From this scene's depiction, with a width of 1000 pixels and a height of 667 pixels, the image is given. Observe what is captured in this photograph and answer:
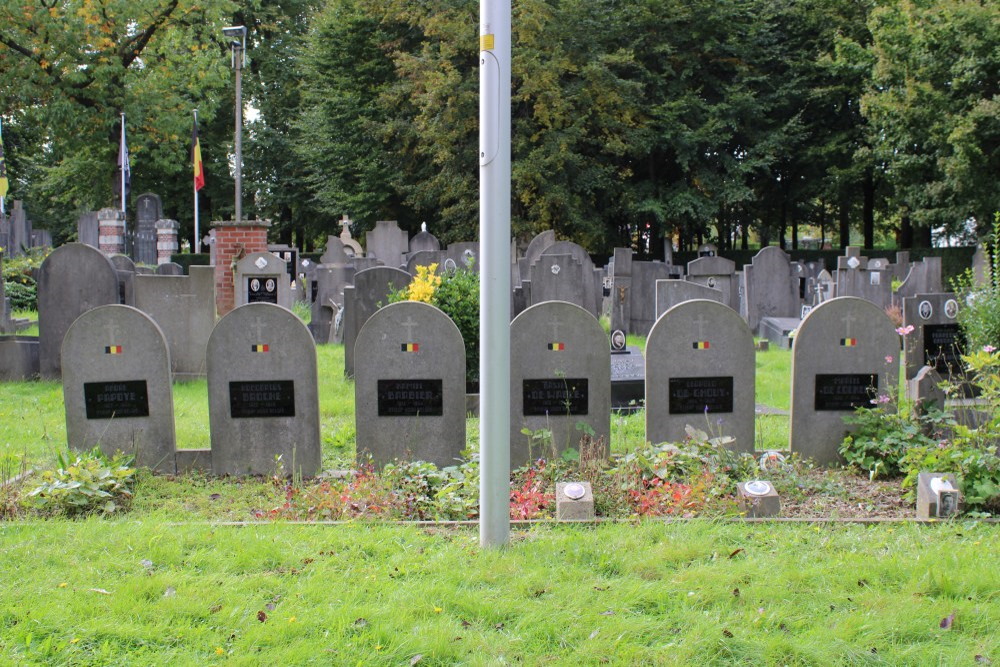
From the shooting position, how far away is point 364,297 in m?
10.9

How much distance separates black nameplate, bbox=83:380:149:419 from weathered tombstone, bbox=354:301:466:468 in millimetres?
1549

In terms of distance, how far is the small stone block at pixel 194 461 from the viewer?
21.6 ft

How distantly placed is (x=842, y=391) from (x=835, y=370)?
17 cm

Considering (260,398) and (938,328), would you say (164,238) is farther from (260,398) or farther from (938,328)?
(938,328)

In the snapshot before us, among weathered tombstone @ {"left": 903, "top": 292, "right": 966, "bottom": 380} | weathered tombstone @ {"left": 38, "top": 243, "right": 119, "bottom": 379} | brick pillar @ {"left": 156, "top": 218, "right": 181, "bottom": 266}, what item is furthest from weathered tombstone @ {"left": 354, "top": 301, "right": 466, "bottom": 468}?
brick pillar @ {"left": 156, "top": 218, "right": 181, "bottom": 266}

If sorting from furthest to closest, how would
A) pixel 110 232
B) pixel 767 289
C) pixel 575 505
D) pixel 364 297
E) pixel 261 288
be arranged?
pixel 110 232
pixel 767 289
pixel 261 288
pixel 364 297
pixel 575 505

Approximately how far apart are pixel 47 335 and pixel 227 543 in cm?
746

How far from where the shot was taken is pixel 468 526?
196 inches

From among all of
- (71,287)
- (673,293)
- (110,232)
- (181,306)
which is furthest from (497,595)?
(110,232)

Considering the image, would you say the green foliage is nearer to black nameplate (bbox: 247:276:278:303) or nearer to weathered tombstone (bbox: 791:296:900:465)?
weathered tombstone (bbox: 791:296:900:465)

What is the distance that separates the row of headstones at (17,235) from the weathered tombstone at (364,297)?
→ 1785 cm

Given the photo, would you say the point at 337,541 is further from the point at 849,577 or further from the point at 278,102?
the point at 278,102

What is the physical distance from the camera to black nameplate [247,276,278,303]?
12.6m

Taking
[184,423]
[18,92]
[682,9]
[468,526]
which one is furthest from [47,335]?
[682,9]
